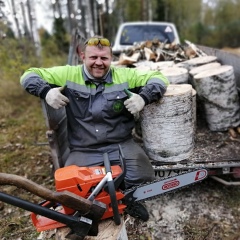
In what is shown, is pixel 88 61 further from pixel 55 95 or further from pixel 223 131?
pixel 223 131

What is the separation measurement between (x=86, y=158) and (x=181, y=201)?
1184 millimetres

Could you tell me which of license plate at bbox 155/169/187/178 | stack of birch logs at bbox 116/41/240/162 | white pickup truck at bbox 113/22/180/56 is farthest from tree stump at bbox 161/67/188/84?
white pickup truck at bbox 113/22/180/56

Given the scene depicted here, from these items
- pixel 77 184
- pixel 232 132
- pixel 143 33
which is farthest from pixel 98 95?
pixel 143 33

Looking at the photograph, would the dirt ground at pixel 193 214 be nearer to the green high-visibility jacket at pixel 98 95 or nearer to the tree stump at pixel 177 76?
the tree stump at pixel 177 76

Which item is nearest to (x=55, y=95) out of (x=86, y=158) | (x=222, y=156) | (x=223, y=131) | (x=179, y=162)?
(x=86, y=158)

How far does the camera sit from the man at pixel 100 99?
227cm

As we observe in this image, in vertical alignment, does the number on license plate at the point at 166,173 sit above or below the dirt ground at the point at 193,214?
above

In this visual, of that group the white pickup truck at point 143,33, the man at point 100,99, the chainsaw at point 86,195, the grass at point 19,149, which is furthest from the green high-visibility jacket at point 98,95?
the white pickup truck at point 143,33

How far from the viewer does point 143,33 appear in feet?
24.0

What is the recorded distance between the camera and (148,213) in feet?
8.59

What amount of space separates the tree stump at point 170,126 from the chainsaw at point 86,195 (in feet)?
1.27

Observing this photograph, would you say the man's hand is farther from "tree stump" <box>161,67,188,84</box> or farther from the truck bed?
"tree stump" <box>161,67,188,84</box>

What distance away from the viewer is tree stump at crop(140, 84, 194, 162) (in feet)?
7.88

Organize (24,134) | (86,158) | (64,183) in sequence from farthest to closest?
(24,134) → (86,158) → (64,183)
